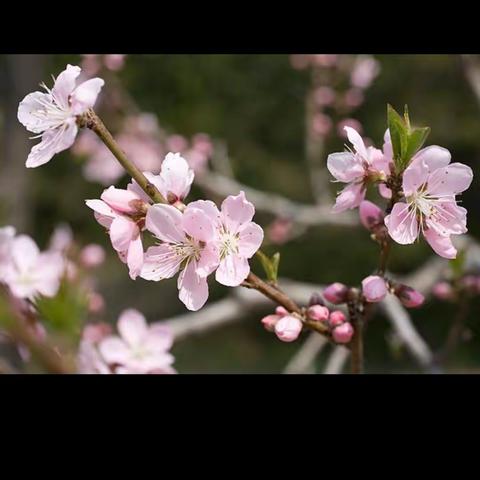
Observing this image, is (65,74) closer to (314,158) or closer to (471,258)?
(471,258)

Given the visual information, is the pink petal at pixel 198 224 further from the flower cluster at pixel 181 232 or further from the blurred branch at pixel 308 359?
the blurred branch at pixel 308 359

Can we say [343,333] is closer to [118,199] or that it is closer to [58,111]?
[118,199]

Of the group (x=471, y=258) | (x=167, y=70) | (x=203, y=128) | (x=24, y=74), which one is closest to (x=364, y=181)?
(x=471, y=258)

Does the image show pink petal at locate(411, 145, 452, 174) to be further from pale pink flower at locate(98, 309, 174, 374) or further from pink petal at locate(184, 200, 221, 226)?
→ pale pink flower at locate(98, 309, 174, 374)

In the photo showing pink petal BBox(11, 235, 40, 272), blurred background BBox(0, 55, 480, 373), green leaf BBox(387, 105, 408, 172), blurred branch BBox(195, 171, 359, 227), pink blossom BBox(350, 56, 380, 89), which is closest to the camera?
green leaf BBox(387, 105, 408, 172)

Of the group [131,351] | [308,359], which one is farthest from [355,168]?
[308,359]

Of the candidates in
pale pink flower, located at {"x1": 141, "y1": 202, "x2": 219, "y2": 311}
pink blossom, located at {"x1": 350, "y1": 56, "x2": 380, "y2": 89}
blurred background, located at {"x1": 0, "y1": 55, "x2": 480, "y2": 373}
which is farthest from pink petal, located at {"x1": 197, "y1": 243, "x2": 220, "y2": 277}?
blurred background, located at {"x1": 0, "y1": 55, "x2": 480, "y2": 373}

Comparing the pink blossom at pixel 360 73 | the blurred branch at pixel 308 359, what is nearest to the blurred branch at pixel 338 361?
the blurred branch at pixel 308 359
